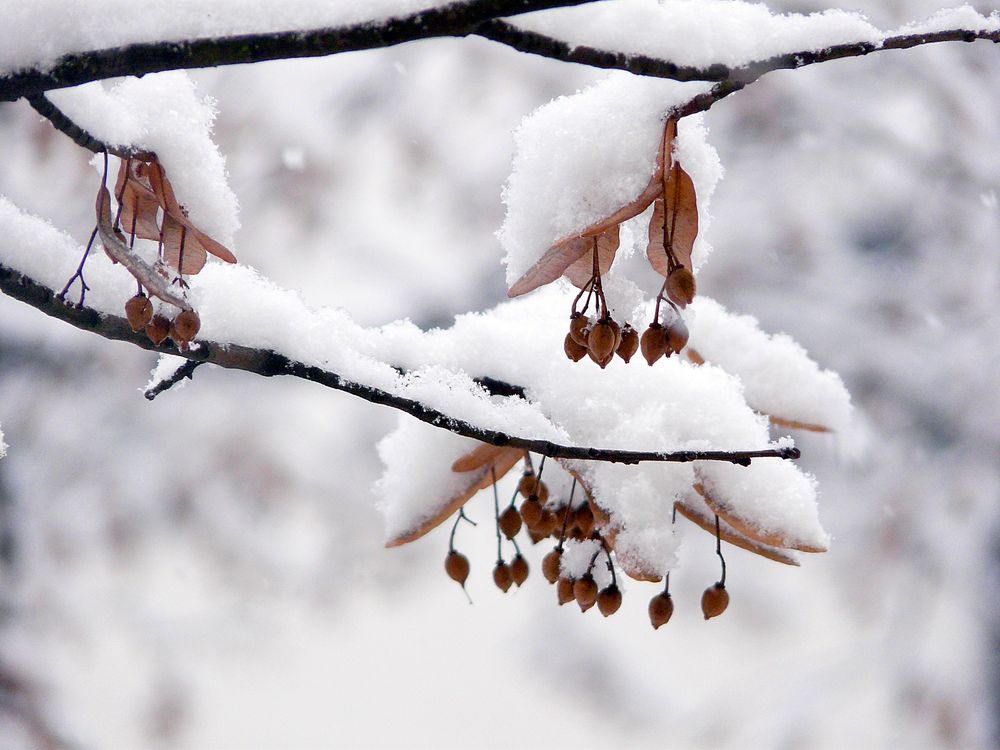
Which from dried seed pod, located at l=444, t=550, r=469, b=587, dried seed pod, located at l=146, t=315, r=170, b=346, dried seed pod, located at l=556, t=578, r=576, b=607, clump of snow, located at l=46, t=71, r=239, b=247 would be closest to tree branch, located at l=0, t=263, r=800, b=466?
dried seed pod, located at l=146, t=315, r=170, b=346

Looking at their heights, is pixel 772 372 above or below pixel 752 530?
above

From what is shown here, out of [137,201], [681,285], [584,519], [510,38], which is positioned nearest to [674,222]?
[681,285]

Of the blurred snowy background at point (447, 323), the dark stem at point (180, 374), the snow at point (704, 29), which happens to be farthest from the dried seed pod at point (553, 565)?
the blurred snowy background at point (447, 323)

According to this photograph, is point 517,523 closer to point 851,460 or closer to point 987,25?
point 987,25

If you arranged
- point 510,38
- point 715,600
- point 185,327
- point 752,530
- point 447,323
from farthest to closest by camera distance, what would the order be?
point 447,323
point 715,600
point 752,530
point 185,327
point 510,38

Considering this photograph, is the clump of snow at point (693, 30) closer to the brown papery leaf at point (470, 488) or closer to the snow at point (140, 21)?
the snow at point (140, 21)

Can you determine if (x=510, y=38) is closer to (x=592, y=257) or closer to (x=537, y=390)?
(x=592, y=257)

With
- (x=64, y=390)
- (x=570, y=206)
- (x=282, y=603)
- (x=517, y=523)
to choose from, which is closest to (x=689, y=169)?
(x=570, y=206)
